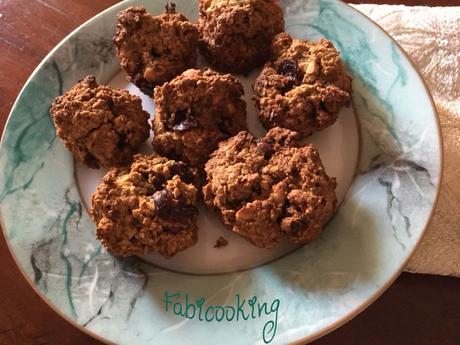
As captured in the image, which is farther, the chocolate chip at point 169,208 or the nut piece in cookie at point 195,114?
the nut piece in cookie at point 195,114

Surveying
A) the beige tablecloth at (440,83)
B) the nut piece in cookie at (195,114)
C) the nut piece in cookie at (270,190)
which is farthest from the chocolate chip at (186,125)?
the beige tablecloth at (440,83)

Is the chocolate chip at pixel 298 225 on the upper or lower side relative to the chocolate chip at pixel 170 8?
lower

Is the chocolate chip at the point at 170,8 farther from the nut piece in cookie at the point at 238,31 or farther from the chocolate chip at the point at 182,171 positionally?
the chocolate chip at the point at 182,171

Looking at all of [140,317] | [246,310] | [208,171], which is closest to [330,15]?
[208,171]

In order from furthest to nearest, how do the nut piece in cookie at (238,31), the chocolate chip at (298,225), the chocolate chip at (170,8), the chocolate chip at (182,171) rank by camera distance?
the chocolate chip at (170,8) < the nut piece in cookie at (238,31) < the chocolate chip at (182,171) < the chocolate chip at (298,225)

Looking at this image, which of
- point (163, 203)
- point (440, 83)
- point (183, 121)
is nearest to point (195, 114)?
point (183, 121)

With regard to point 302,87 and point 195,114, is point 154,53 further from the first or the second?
point 302,87

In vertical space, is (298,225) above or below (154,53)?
below
